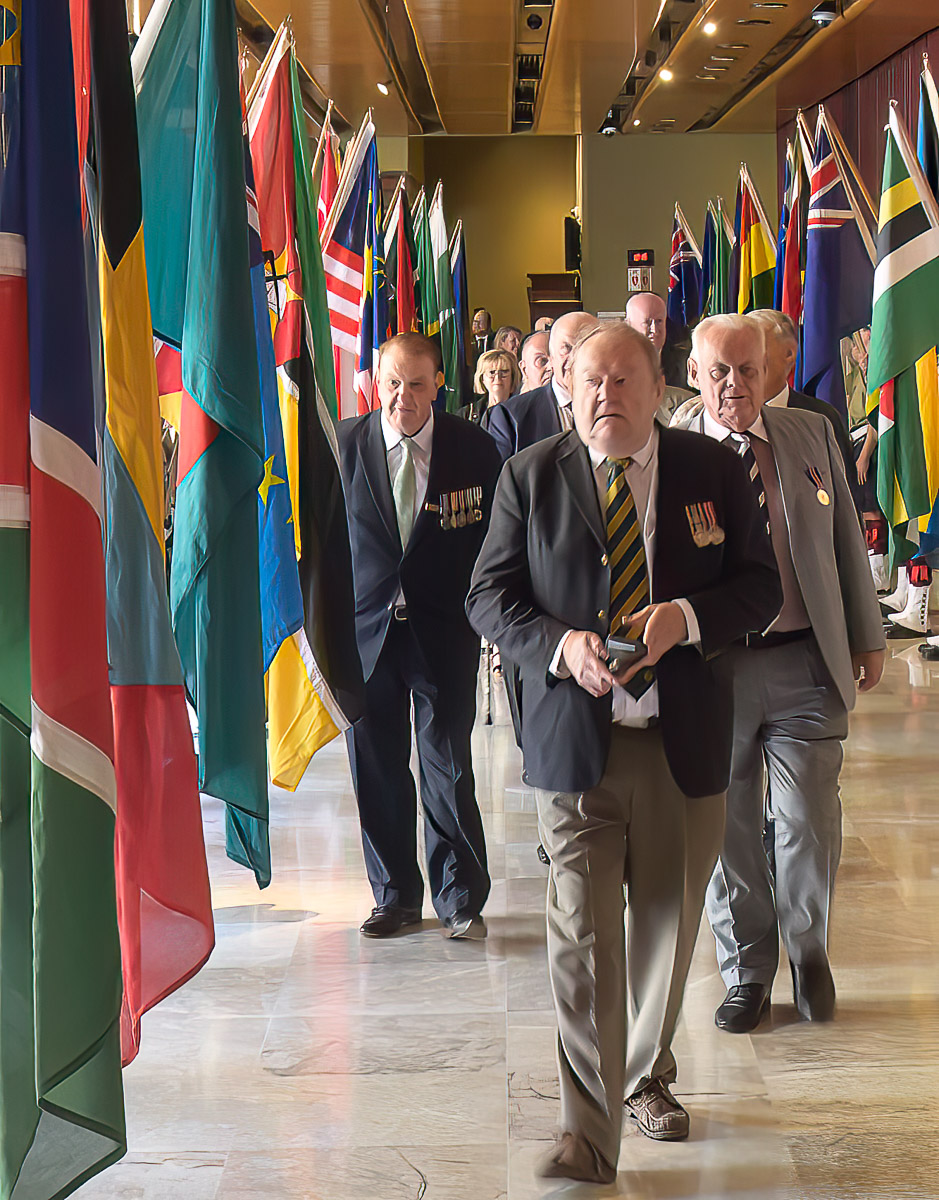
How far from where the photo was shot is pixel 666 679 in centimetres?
249

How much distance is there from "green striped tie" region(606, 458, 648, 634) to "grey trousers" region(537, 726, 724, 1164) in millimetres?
233

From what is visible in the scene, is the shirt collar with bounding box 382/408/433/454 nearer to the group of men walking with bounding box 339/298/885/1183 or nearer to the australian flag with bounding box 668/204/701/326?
the group of men walking with bounding box 339/298/885/1183

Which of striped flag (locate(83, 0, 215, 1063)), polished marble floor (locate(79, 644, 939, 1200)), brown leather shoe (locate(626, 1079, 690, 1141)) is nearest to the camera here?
striped flag (locate(83, 0, 215, 1063))

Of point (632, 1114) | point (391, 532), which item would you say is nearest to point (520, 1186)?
point (632, 1114)

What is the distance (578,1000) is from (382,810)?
1.46 meters

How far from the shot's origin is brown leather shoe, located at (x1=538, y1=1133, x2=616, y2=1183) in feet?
8.27

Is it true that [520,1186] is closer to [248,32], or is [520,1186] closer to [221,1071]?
[221,1071]

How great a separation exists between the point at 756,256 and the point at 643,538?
5.85 meters

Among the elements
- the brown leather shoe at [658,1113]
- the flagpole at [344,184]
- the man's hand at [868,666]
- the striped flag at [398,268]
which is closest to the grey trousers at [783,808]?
the man's hand at [868,666]

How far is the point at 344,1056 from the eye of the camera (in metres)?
3.09

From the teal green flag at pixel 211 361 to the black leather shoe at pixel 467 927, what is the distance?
4.68 ft

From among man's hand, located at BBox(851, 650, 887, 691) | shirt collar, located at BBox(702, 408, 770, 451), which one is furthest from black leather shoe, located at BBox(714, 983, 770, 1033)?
shirt collar, located at BBox(702, 408, 770, 451)

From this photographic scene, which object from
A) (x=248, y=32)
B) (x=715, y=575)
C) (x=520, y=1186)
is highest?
(x=248, y=32)

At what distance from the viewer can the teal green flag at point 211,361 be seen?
2.43 m
